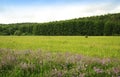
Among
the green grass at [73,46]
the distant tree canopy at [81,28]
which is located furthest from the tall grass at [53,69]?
the distant tree canopy at [81,28]

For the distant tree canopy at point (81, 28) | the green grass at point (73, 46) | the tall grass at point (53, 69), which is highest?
the tall grass at point (53, 69)

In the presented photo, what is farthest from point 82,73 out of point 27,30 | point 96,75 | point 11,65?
point 27,30

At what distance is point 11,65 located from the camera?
29.0 ft

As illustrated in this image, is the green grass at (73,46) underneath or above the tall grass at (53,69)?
underneath

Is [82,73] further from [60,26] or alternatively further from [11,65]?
[60,26]

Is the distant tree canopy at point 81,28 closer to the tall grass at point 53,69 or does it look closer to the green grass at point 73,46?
the green grass at point 73,46

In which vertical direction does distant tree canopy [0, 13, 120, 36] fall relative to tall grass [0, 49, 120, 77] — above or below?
below

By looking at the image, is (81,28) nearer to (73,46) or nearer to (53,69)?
(73,46)

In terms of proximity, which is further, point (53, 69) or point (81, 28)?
point (81, 28)

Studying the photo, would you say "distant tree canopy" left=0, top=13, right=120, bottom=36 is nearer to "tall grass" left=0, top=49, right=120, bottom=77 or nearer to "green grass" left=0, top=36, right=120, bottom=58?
"green grass" left=0, top=36, right=120, bottom=58

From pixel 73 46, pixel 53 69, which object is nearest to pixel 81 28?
pixel 73 46

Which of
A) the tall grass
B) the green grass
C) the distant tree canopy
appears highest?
the tall grass

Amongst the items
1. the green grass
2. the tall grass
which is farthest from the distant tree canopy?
the tall grass

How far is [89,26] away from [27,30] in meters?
41.4
